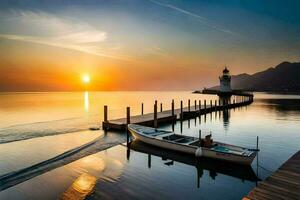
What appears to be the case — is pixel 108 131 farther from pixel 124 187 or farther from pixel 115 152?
pixel 124 187

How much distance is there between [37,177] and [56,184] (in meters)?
2.00

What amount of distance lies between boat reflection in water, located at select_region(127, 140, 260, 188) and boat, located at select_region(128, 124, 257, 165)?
40 centimetres

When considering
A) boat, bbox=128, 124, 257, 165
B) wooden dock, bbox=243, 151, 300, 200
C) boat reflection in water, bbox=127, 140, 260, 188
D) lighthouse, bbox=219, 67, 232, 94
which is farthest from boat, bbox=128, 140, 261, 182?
lighthouse, bbox=219, 67, 232, 94

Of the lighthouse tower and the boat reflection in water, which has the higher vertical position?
the lighthouse tower

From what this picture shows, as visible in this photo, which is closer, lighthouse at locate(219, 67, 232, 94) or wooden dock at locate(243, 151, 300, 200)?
wooden dock at locate(243, 151, 300, 200)

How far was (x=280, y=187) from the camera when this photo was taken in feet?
25.5

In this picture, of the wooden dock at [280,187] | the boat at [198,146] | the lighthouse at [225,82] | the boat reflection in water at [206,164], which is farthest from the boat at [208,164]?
the lighthouse at [225,82]

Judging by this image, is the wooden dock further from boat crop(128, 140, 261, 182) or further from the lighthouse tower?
the lighthouse tower

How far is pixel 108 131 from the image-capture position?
24.8m

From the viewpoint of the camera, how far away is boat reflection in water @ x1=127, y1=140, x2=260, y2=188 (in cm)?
1225

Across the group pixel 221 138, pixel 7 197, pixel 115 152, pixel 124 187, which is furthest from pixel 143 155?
pixel 221 138

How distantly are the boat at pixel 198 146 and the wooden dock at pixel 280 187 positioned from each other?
3257 millimetres

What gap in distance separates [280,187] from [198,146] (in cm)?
745

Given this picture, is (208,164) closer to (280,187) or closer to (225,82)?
(280,187)
